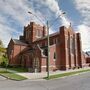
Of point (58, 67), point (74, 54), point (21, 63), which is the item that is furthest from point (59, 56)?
point (21, 63)

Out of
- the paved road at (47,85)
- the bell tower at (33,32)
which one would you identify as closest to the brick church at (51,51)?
the bell tower at (33,32)

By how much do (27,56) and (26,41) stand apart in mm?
14261

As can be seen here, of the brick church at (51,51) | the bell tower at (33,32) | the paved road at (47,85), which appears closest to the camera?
the paved road at (47,85)

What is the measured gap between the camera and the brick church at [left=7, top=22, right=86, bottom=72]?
41.3m

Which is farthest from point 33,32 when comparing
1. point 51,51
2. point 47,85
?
point 47,85

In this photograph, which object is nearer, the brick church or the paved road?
the paved road

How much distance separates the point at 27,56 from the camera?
1996 inches

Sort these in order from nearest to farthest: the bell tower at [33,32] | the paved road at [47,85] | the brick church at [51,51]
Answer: the paved road at [47,85], the brick church at [51,51], the bell tower at [33,32]

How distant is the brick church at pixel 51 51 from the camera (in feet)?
136

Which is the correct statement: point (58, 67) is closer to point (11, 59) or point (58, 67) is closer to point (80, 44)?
point (80, 44)

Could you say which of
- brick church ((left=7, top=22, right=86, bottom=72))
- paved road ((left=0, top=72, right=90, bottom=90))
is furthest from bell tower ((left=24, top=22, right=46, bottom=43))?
paved road ((left=0, top=72, right=90, bottom=90))

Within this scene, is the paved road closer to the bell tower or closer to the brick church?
the brick church

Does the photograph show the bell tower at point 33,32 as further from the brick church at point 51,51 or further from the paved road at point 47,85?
the paved road at point 47,85

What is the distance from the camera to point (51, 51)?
42.0 metres
